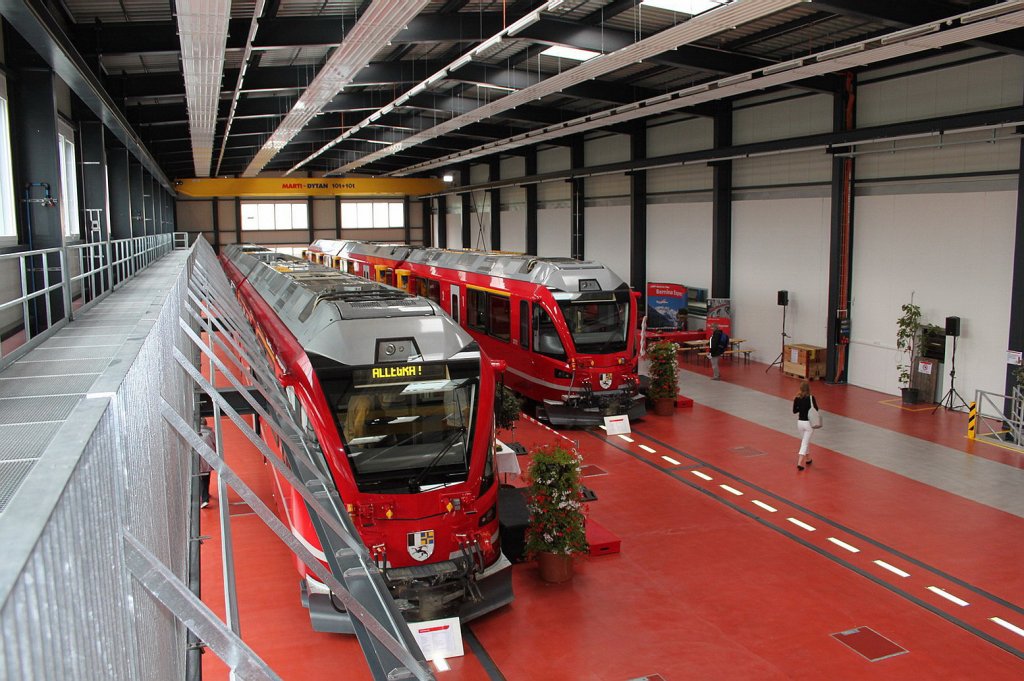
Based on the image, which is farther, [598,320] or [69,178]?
[69,178]

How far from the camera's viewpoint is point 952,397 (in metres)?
18.2

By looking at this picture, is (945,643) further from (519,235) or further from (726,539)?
(519,235)

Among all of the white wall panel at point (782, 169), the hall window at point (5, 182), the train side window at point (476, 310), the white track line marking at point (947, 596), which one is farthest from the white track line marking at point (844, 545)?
the white wall panel at point (782, 169)

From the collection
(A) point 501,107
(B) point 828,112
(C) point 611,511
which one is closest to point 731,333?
(B) point 828,112

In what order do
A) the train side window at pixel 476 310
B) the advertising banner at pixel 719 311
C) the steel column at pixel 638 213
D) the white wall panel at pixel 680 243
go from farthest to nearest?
the steel column at pixel 638 213
the white wall panel at pixel 680 243
the advertising banner at pixel 719 311
the train side window at pixel 476 310

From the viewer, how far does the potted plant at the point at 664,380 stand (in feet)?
58.9

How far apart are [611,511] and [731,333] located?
15.1 metres

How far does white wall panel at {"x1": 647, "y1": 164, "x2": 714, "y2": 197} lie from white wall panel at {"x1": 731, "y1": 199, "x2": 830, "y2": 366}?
1820 mm

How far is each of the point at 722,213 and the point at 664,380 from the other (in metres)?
9.32

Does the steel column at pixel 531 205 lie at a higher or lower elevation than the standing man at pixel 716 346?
higher

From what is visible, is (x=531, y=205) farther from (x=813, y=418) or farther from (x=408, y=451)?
(x=408, y=451)

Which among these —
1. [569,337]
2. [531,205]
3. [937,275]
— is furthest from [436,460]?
[531,205]

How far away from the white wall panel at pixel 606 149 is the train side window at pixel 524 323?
1518cm

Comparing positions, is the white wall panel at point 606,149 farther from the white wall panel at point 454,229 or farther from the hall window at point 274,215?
the hall window at point 274,215
